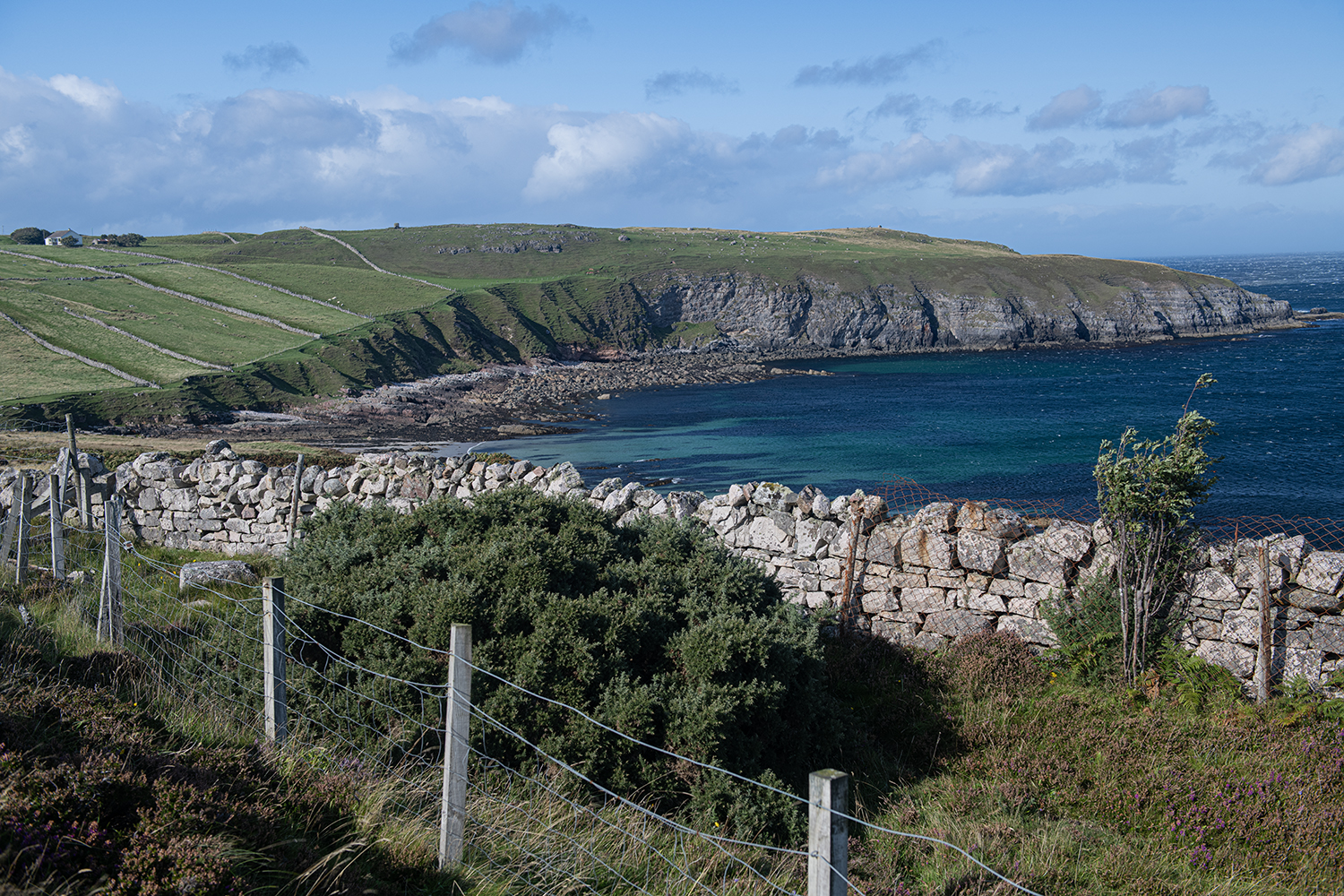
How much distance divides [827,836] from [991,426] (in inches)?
2449

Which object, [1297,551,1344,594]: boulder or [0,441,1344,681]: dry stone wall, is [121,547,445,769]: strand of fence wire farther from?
[1297,551,1344,594]: boulder

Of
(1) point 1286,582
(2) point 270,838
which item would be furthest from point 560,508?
(1) point 1286,582

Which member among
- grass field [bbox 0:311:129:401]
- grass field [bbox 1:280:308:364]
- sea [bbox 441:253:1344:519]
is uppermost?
grass field [bbox 1:280:308:364]

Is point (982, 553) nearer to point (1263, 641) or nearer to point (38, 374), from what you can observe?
point (1263, 641)

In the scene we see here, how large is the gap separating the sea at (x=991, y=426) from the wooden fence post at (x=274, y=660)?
33502 mm

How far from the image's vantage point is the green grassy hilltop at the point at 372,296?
61531 millimetres

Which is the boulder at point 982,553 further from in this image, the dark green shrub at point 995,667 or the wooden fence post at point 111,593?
the wooden fence post at point 111,593

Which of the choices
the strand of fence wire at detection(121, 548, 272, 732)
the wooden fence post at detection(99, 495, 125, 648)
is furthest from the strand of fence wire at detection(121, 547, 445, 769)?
the wooden fence post at detection(99, 495, 125, 648)

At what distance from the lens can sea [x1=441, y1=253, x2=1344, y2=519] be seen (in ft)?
138

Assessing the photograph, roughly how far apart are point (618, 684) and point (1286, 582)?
7.63 m

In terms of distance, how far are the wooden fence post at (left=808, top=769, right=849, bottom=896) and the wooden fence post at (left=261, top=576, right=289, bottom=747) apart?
4.34m

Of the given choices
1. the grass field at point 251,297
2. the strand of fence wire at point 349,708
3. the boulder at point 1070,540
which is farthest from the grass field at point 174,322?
the boulder at point 1070,540

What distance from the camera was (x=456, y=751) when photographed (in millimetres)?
4738

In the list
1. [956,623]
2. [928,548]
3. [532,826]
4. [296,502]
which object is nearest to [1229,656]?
[956,623]
